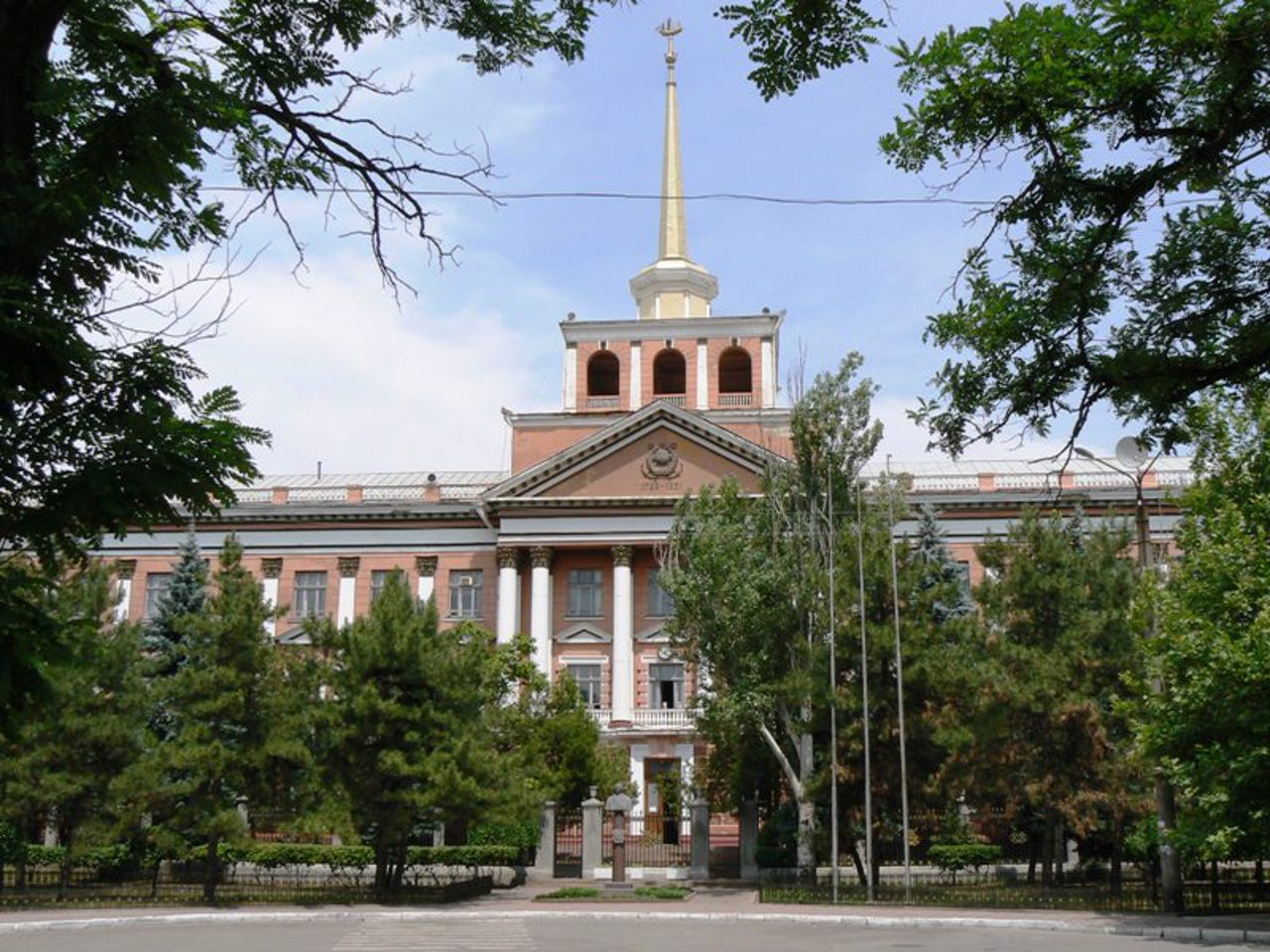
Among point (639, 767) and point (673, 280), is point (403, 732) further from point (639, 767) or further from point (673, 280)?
point (673, 280)

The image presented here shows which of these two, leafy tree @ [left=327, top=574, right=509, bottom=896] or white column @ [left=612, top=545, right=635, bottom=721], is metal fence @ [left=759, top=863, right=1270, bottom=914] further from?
white column @ [left=612, top=545, right=635, bottom=721]

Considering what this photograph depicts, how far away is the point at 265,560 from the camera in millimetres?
60125

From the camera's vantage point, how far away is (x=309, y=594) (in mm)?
59781

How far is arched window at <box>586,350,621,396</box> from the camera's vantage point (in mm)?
64562

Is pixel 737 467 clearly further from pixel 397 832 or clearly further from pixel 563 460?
pixel 397 832

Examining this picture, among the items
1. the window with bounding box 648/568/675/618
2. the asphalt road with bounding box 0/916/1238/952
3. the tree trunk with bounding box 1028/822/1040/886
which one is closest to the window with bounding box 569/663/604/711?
the window with bounding box 648/568/675/618

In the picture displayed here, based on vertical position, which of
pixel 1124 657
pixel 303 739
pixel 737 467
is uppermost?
pixel 737 467

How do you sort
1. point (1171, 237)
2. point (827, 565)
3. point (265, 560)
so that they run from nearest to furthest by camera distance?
point (1171, 237)
point (827, 565)
point (265, 560)

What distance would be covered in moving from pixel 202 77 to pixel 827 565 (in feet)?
101

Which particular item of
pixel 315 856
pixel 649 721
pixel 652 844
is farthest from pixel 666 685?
pixel 315 856

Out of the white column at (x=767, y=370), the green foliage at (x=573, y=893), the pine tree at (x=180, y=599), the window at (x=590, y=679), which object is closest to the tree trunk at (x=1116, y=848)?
the green foliage at (x=573, y=893)

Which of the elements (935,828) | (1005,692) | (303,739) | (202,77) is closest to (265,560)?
(303,739)

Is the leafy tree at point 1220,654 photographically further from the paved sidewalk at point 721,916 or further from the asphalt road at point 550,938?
the asphalt road at point 550,938

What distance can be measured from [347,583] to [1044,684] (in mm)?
35748
